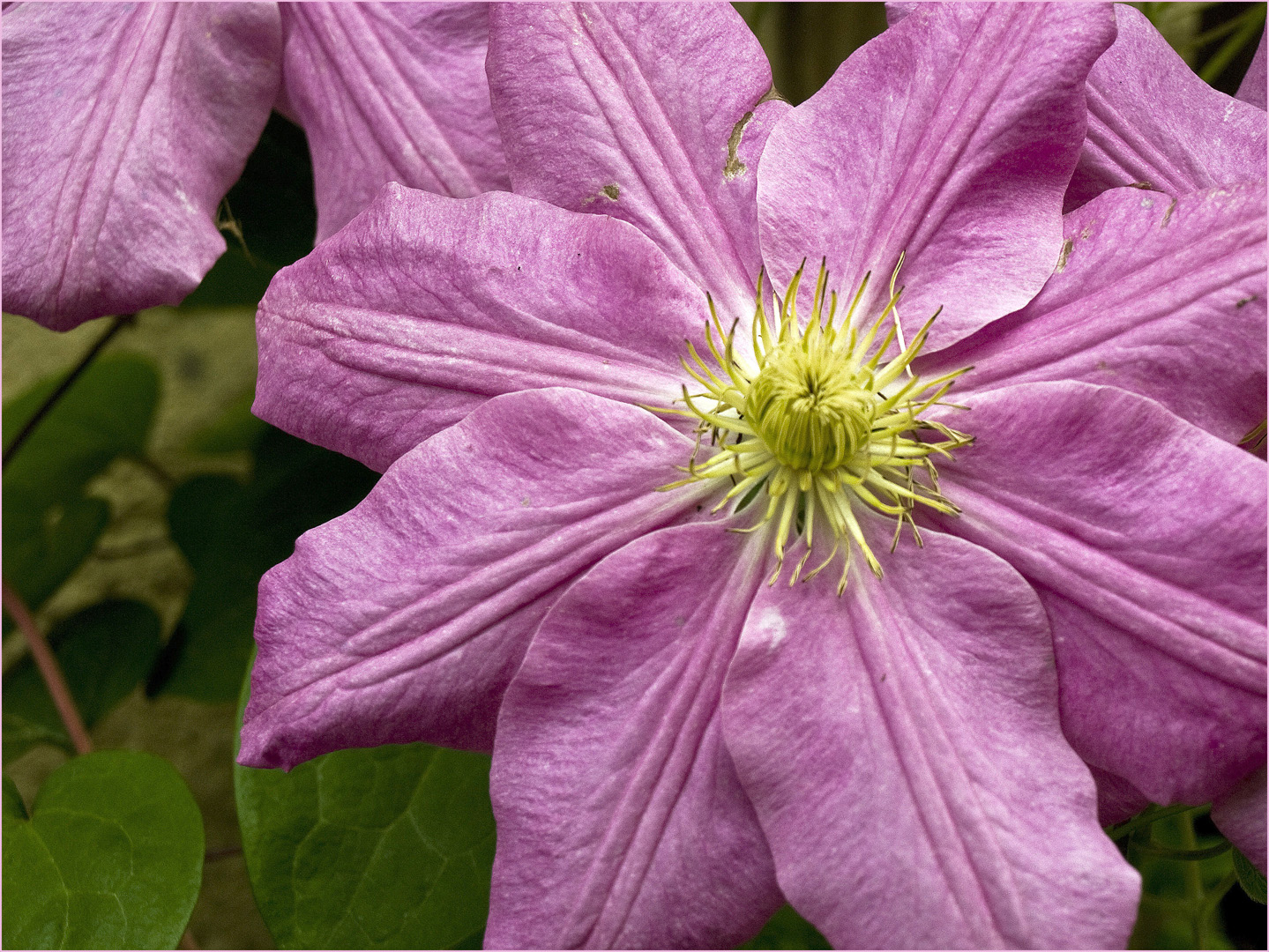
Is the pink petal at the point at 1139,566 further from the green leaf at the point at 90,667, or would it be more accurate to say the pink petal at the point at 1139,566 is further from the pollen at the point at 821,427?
the green leaf at the point at 90,667

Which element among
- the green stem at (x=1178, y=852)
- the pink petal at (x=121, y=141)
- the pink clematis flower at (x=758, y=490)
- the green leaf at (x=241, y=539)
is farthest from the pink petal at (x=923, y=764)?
the green leaf at (x=241, y=539)

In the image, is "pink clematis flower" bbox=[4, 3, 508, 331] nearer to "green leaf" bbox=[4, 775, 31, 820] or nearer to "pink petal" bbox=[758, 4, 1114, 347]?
"pink petal" bbox=[758, 4, 1114, 347]

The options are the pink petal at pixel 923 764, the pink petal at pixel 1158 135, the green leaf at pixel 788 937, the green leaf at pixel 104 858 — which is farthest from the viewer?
the green leaf at pixel 788 937

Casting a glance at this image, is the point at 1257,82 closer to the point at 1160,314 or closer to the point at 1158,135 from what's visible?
the point at 1158,135

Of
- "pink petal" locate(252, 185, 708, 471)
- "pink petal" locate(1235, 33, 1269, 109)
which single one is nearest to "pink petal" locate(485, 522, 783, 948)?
"pink petal" locate(252, 185, 708, 471)

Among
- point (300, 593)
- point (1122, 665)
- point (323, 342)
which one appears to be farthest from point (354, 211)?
point (1122, 665)
